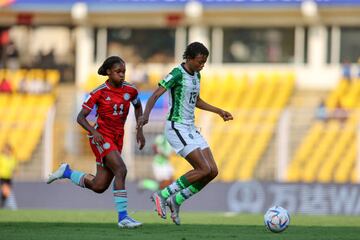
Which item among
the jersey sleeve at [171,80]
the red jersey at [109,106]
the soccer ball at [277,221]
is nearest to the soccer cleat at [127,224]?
the red jersey at [109,106]

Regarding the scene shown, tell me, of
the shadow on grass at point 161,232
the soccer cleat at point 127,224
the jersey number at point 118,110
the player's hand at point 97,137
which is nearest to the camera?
the shadow on grass at point 161,232

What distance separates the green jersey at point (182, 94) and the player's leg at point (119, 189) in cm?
88

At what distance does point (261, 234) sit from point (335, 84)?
1924 cm

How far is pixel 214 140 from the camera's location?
23656 mm

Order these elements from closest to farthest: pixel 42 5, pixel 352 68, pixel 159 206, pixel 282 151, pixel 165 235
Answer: pixel 165 235, pixel 159 206, pixel 282 151, pixel 352 68, pixel 42 5

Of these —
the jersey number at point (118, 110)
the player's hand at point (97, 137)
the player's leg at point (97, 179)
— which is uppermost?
the jersey number at point (118, 110)

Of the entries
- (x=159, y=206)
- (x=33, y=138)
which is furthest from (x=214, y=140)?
(x=159, y=206)

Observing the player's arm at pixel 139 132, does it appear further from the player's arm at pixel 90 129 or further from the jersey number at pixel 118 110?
the player's arm at pixel 90 129

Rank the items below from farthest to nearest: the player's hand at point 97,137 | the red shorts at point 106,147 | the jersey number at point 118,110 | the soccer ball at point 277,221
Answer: the jersey number at point 118,110
the red shorts at point 106,147
the player's hand at point 97,137
the soccer ball at point 277,221

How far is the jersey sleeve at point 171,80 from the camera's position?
12125 millimetres

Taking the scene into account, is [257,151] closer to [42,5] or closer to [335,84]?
[335,84]

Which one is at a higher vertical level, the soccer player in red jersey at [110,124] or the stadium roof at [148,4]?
the stadium roof at [148,4]

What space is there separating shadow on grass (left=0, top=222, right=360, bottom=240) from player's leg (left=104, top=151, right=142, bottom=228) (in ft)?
0.42

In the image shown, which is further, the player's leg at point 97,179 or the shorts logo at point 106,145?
the player's leg at point 97,179
